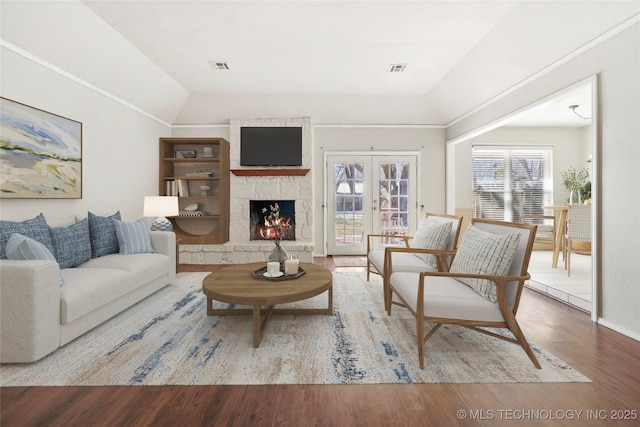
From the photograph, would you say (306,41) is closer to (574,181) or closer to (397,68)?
(397,68)

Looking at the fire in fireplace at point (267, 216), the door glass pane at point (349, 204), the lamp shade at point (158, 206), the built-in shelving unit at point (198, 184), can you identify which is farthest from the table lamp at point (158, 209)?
the door glass pane at point (349, 204)

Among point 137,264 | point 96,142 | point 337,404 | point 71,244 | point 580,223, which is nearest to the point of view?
point 337,404

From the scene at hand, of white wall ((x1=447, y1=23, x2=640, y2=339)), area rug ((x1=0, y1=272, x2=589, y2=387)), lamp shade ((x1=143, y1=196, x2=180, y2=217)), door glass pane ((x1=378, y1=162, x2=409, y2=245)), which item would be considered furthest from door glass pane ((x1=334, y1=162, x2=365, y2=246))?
white wall ((x1=447, y1=23, x2=640, y2=339))

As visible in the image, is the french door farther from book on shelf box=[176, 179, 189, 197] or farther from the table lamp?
the table lamp

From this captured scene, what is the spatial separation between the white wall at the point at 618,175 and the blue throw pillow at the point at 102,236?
4.83m

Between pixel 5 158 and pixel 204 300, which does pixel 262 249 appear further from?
pixel 5 158

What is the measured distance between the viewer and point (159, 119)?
5.15 m

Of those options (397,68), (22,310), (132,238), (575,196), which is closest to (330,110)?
(397,68)

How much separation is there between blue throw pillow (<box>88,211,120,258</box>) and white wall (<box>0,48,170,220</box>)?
0.39m

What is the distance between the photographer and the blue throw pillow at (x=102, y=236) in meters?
3.21

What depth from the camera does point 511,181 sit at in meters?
6.32

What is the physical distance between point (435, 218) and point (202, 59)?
3610 mm

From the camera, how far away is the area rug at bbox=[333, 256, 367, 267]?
4996mm

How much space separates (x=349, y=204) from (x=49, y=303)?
452 cm
